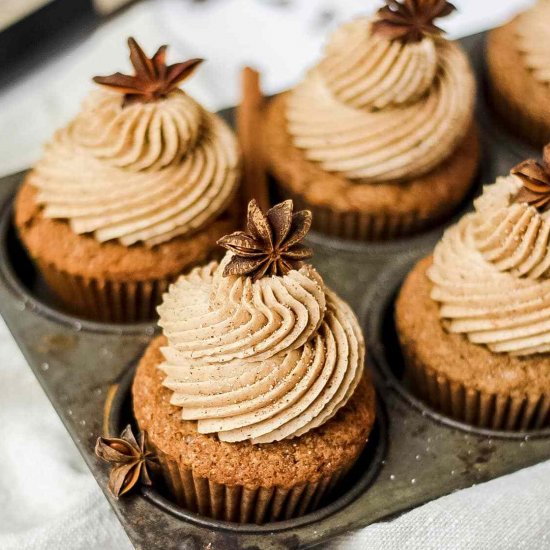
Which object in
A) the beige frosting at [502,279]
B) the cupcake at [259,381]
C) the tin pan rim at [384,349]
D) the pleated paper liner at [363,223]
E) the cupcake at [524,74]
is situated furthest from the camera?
the cupcake at [524,74]

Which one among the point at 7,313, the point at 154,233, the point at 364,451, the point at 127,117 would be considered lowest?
the point at 364,451

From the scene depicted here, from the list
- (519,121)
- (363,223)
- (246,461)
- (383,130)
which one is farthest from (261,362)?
(519,121)

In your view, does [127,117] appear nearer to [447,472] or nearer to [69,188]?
[69,188]

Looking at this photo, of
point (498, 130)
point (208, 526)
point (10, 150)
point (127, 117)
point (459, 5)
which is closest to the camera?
point (208, 526)

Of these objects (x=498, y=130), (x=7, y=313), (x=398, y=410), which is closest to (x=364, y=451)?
(x=398, y=410)

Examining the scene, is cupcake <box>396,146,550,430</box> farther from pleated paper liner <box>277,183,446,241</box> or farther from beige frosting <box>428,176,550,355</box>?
pleated paper liner <box>277,183,446,241</box>

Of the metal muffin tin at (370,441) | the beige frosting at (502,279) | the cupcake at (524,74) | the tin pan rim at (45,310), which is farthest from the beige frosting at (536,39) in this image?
the tin pan rim at (45,310)

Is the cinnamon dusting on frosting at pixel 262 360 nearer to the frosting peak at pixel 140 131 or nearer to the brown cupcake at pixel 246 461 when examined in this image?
the brown cupcake at pixel 246 461
